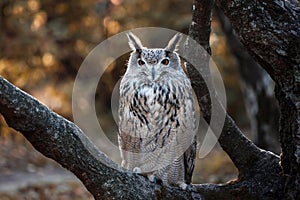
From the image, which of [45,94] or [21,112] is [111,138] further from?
[21,112]

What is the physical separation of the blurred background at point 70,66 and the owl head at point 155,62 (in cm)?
278

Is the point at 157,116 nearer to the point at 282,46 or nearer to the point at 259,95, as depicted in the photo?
the point at 282,46

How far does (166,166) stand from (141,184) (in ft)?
3.08

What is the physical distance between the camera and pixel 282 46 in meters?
3.43

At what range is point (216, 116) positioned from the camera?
160 inches

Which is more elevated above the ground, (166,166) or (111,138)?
(166,166)

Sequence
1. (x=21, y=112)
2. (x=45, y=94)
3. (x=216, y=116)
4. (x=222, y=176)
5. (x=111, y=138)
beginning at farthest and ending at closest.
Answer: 1. (x=45, y=94)
2. (x=111, y=138)
3. (x=222, y=176)
4. (x=216, y=116)
5. (x=21, y=112)

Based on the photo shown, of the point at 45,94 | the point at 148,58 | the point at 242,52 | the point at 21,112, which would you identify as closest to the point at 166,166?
the point at 148,58

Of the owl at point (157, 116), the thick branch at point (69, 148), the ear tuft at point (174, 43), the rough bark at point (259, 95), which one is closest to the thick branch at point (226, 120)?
the owl at point (157, 116)

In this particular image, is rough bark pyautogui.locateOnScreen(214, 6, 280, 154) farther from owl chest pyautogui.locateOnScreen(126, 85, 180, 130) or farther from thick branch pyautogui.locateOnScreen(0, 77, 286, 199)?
thick branch pyautogui.locateOnScreen(0, 77, 286, 199)

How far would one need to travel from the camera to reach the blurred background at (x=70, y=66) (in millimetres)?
7238

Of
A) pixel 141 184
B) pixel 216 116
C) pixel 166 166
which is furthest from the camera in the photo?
pixel 166 166

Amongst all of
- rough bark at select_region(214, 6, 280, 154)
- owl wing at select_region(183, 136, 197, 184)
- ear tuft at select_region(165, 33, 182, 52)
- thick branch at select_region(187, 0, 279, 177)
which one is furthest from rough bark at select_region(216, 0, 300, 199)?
rough bark at select_region(214, 6, 280, 154)

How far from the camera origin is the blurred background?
23.7 ft
